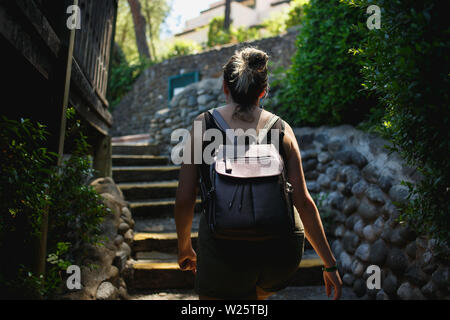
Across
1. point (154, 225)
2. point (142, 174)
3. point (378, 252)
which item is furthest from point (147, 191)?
point (378, 252)

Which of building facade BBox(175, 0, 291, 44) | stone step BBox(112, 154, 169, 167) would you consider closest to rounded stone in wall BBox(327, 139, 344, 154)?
stone step BBox(112, 154, 169, 167)

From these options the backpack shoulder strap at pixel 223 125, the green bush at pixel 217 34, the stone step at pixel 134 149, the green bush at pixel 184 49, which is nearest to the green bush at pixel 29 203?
the backpack shoulder strap at pixel 223 125

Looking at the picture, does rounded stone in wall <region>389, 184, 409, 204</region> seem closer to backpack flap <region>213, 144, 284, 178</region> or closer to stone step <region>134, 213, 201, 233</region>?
backpack flap <region>213, 144, 284, 178</region>

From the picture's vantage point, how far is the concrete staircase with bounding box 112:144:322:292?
3.66 meters

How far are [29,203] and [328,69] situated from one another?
3642 mm

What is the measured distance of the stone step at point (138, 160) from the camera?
6.38 metres

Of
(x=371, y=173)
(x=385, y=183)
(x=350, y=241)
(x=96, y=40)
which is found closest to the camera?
(x=385, y=183)

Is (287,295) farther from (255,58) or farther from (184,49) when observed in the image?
(184,49)

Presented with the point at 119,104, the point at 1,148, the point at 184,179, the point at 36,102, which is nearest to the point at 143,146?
the point at 36,102

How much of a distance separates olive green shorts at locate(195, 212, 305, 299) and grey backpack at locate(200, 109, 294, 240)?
6 cm

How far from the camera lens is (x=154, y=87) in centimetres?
1329

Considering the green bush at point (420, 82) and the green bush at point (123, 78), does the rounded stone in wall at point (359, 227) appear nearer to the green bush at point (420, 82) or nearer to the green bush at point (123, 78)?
the green bush at point (420, 82)
